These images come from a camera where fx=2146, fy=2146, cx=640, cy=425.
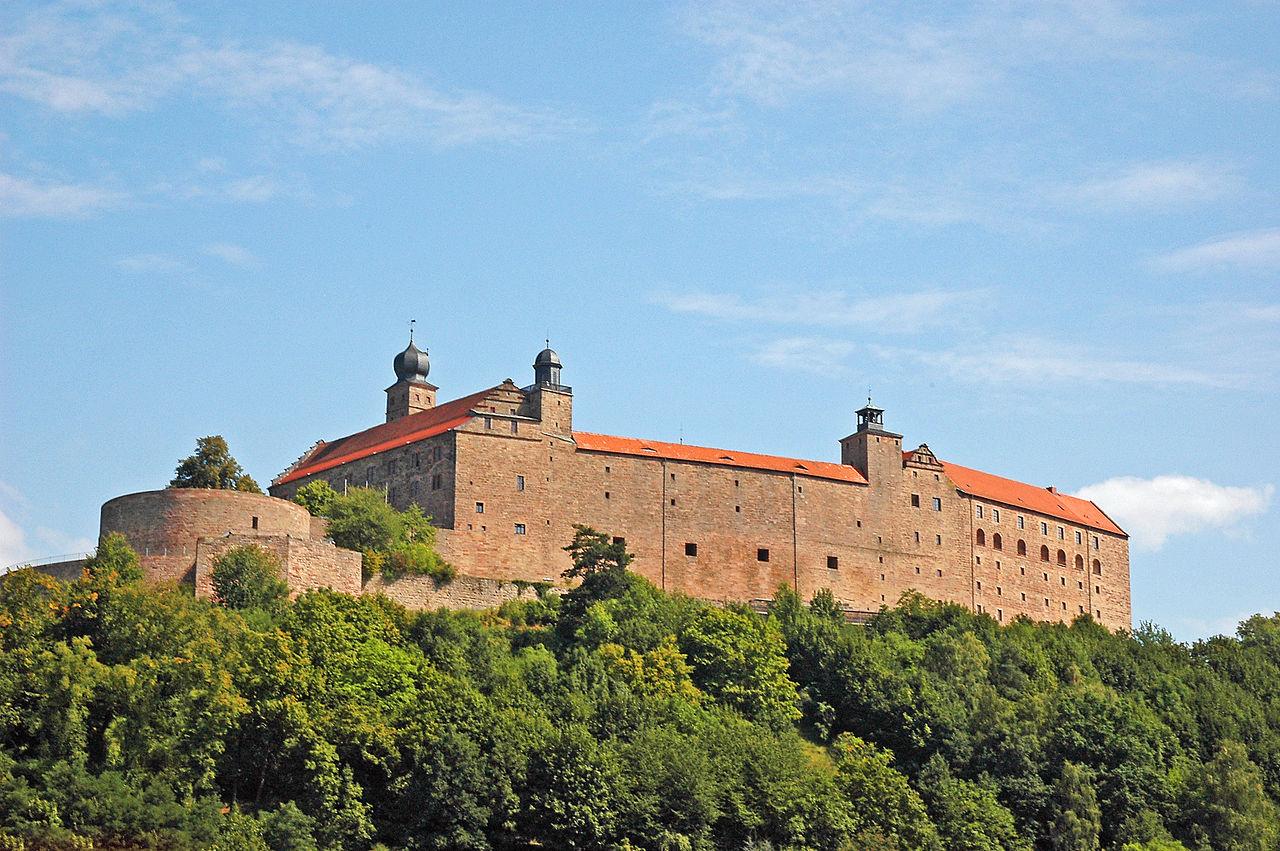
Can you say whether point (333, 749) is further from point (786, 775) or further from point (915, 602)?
point (915, 602)

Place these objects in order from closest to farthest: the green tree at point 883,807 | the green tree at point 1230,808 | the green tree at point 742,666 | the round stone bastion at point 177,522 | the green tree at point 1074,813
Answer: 1. the green tree at point 883,807
2. the green tree at point 1074,813
3. the green tree at point 1230,808
4. the round stone bastion at point 177,522
5. the green tree at point 742,666

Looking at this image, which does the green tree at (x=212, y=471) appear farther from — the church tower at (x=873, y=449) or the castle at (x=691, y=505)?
the church tower at (x=873, y=449)

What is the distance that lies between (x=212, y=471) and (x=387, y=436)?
10.1 meters

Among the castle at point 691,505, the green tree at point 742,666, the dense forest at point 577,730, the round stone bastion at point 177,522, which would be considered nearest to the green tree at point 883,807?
the dense forest at point 577,730

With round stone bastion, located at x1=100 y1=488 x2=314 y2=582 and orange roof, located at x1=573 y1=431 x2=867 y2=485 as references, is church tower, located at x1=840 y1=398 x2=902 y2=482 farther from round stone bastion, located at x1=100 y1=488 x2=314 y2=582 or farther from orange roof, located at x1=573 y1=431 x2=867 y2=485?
round stone bastion, located at x1=100 y1=488 x2=314 y2=582

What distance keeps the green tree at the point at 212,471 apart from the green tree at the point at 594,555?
12.0 meters

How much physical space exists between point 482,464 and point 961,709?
2134cm

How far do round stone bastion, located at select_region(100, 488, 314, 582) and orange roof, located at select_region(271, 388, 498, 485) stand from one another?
47.5 feet

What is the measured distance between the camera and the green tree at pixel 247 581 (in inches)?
2581

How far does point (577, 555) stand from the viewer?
76.9 m

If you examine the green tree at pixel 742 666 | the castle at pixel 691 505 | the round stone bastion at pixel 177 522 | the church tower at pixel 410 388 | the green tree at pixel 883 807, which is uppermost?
the church tower at pixel 410 388

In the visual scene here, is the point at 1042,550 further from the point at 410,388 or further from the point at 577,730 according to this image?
the point at 577,730

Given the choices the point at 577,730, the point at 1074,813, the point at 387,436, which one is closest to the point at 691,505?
the point at 387,436

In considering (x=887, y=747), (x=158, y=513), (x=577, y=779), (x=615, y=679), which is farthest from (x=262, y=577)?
(x=887, y=747)
